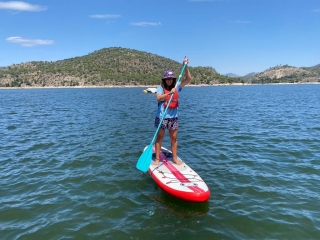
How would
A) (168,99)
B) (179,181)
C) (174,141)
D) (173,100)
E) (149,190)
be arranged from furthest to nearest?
(174,141) → (168,99) → (173,100) → (149,190) → (179,181)

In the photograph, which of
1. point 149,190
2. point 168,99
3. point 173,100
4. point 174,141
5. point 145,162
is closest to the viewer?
point 149,190

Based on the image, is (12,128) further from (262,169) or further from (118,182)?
(262,169)

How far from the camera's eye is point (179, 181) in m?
7.84

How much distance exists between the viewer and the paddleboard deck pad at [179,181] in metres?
7.02

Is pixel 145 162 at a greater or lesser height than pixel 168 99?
lesser

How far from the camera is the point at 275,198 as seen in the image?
777 cm

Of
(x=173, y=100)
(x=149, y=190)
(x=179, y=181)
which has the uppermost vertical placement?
(x=173, y=100)

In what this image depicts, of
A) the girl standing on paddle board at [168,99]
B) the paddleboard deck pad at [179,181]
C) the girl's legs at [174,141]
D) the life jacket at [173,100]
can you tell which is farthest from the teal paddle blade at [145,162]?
the life jacket at [173,100]

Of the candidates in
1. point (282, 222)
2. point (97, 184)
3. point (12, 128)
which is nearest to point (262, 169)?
point (282, 222)

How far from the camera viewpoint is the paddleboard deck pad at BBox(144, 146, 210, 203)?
702 cm

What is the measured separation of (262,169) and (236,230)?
4.68m

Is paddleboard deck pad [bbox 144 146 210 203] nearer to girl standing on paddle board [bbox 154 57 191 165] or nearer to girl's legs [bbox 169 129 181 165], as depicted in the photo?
girl's legs [bbox 169 129 181 165]

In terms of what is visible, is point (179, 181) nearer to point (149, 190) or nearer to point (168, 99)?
point (149, 190)

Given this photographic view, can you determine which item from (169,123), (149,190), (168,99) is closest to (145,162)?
(149,190)
